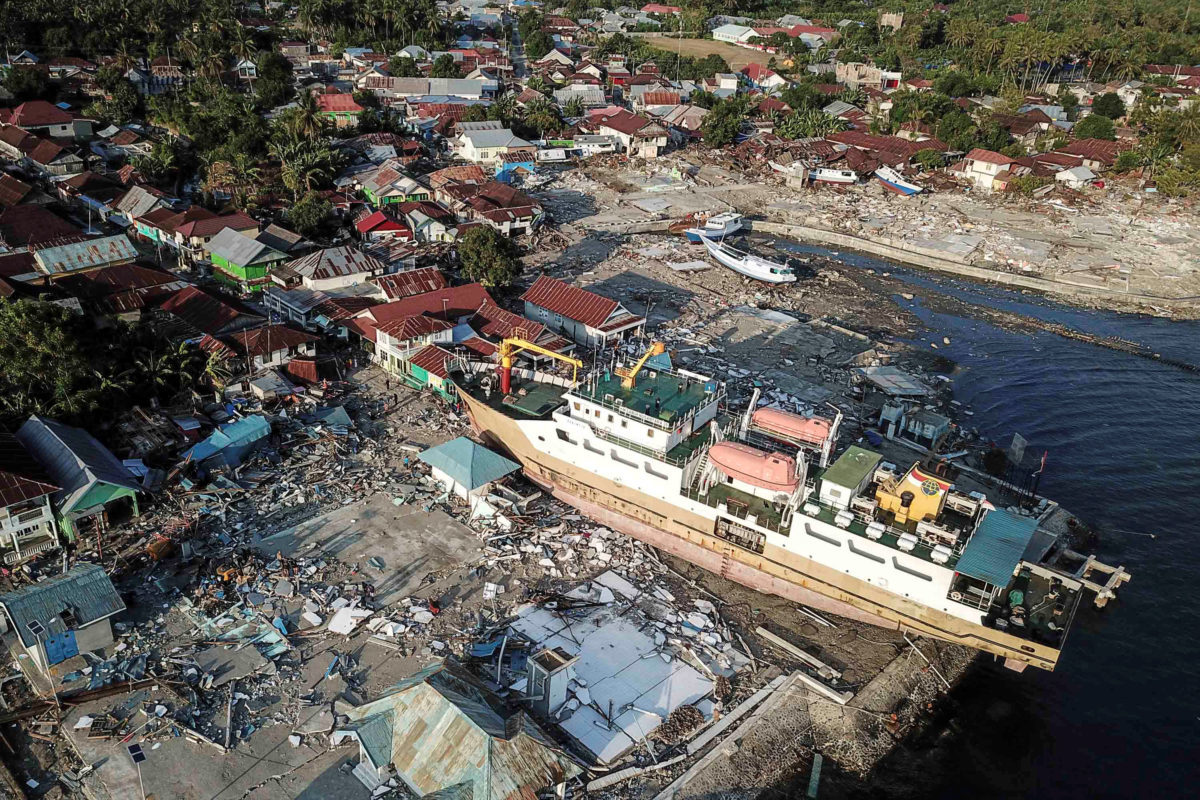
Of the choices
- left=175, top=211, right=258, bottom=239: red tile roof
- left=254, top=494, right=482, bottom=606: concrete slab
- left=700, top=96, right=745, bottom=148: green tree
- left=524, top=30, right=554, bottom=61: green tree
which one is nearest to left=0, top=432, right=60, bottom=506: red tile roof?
left=254, top=494, right=482, bottom=606: concrete slab

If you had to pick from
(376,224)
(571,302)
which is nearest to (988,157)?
(571,302)

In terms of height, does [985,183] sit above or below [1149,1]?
below

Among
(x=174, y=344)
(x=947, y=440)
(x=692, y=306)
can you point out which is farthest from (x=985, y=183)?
(x=174, y=344)

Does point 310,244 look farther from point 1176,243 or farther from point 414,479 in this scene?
point 1176,243

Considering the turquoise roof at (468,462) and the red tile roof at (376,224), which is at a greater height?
the red tile roof at (376,224)

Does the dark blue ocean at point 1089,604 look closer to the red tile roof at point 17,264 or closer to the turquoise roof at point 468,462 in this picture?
the turquoise roof at point 468,462

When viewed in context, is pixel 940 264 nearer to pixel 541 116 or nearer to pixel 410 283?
pixel 410 283

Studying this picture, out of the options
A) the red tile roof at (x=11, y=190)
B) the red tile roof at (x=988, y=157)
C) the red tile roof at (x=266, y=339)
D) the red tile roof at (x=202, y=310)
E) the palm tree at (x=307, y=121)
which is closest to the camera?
the red tile roof at (x=266, y=339)

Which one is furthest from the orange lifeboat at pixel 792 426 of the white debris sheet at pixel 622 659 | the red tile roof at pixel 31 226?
the red tile roof at pixel 31 226
